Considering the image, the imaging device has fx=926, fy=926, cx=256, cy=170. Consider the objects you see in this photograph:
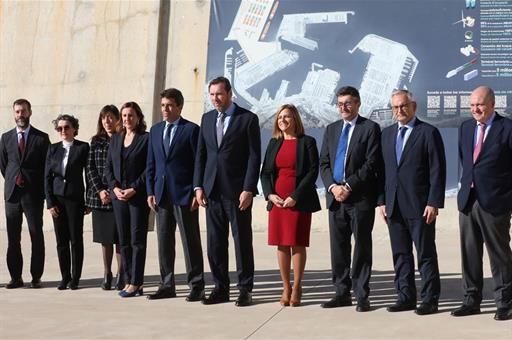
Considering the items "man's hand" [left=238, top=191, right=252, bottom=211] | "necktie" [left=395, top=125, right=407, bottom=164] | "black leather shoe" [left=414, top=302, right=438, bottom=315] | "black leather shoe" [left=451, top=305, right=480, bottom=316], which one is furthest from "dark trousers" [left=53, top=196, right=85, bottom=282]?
"black leather shoe" [left=451, top=305, right=480, bottom=316]

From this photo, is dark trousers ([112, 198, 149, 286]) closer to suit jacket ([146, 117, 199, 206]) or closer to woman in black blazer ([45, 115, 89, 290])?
suit jacket ([146, 117, 199, 206])

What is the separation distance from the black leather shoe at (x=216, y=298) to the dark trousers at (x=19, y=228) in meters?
1.67

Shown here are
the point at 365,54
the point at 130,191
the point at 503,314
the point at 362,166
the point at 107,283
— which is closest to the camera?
the point at 503,314

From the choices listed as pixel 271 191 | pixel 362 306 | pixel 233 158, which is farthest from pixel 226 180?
pixel 362 306

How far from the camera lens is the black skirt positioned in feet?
23.5

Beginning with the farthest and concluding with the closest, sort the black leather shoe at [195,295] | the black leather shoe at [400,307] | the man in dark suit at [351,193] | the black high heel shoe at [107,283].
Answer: the black high heel shoe at [107,283] → the black leather shoe at [195,295] → the man in dark suit at [351,193] → the black leather shoe at [400,307]

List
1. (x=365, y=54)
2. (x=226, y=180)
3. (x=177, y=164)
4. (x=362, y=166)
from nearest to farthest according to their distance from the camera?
(x=362, y=166) < (x=226, y=180) < (x=177, y=164) < (x=365, y=54)

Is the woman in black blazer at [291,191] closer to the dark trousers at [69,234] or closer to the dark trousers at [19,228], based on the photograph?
the dark trousers at [69,234]

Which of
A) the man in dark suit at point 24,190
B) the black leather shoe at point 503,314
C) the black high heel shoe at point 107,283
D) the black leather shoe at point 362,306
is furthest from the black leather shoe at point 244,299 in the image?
the man in dark suit at point 24,190

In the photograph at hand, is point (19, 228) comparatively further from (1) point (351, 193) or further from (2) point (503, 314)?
(2) point (503, 314)

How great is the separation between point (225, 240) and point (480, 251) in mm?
1763

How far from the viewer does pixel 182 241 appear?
6633 mm

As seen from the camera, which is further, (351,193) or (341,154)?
(341,154)

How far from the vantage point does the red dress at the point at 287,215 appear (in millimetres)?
6211
